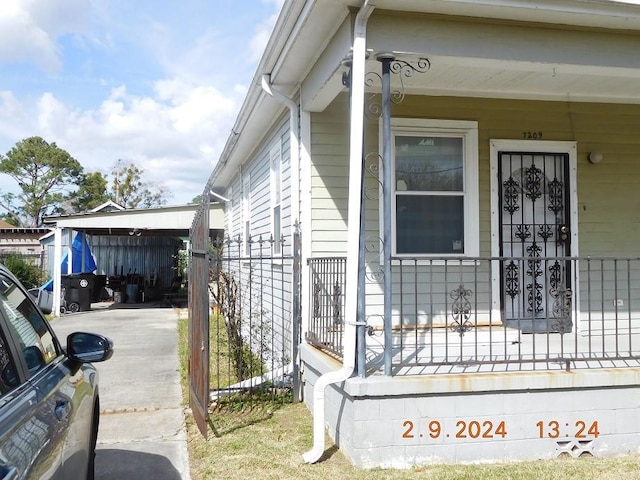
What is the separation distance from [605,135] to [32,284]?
62.7 ft

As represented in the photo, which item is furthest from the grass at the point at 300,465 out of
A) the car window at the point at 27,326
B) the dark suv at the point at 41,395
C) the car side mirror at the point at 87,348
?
the car window at the point at 27,326

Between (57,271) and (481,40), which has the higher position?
(481,40)

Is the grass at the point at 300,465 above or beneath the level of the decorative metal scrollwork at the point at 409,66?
beneath

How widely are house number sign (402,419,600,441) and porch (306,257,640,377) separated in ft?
1.28

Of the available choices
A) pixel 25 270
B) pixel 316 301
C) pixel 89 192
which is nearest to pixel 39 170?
pixel 89 192

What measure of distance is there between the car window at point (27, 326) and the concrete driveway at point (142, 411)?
1.77 m

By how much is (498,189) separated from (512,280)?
1.08 m

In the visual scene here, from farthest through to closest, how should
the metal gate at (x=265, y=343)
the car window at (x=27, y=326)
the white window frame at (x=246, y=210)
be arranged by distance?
1. the white window frame at (x=246, y=210)
2. the metal gate at (x=265, y=343)
3. the car window at (x=27, y=326)

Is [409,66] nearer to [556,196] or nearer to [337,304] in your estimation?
[337,304]

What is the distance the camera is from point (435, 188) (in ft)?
21.5

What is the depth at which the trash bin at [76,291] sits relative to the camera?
1689 centimetres

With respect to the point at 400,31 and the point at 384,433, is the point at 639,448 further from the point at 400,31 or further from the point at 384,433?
the point at 400,31

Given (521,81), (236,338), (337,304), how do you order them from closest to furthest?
(337,304) → (521,81) → (236,338)

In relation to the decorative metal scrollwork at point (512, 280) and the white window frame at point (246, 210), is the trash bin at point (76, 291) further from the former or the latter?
the decorative metal scrollwork at point (512, 280)
